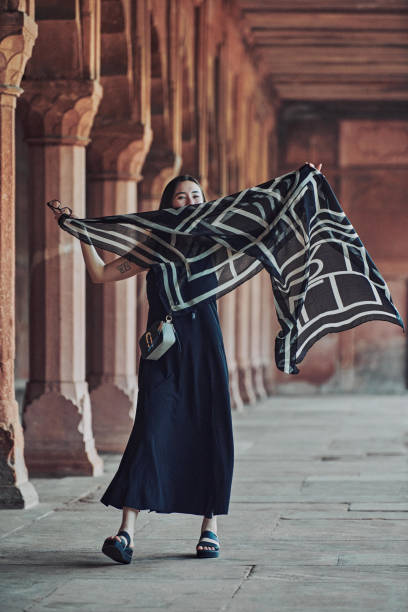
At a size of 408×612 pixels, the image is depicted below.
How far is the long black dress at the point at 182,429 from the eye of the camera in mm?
5820

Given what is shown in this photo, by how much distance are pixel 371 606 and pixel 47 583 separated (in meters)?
1.39

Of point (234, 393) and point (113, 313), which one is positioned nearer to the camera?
point (113, 313)

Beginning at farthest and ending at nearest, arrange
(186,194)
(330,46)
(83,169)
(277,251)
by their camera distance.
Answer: (330,46) < (83,169) < (277,251) < (186,194)

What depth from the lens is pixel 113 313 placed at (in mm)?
11883

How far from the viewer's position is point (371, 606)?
470 cm

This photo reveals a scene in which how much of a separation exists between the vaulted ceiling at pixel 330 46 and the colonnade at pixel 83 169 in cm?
339

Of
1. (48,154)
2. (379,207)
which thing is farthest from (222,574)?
(379,207)

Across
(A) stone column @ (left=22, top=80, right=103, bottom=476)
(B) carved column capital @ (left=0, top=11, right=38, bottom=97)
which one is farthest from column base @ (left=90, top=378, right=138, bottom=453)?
(B) carved column capital @ (left=0, top=11, right=38, bottom=97)

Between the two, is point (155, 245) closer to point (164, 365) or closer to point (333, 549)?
point (164, 365)

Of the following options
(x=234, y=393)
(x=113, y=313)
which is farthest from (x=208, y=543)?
(x=234, y=393)

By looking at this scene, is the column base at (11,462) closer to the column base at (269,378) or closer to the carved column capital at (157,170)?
the carved column capital at (157,170)

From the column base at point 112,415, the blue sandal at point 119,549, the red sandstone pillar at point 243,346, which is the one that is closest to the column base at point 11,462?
the blue sandal at point 119,549

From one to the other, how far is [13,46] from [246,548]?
11.2 ft

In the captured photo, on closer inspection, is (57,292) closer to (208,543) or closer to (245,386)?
(208,543)
